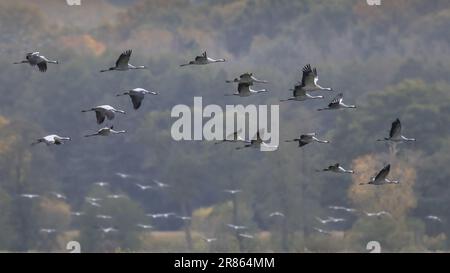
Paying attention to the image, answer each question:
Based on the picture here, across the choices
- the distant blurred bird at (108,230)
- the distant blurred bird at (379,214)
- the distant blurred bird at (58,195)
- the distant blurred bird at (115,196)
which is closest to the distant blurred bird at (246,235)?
the distant blurred bird at (379,214)

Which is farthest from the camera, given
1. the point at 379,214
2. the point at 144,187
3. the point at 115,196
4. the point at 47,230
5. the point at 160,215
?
the point at 144,187

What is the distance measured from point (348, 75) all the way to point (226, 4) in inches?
281

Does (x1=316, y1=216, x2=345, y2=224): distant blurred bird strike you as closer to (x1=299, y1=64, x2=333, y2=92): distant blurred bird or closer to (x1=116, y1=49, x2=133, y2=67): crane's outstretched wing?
(x1=299, y1=64, x2=333, y2=92): distant blurred bird

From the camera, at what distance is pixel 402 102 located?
5350 centimetres

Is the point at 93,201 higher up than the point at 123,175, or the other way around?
the point at 123,175

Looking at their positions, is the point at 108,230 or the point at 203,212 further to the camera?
the point at 203,212

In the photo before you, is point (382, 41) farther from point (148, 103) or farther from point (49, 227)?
point (49, 227)

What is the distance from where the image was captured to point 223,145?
177 ft

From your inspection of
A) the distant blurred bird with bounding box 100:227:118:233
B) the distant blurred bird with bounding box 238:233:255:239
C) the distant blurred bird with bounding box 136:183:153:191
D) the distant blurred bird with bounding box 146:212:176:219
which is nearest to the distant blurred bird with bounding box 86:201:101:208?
the distant blurred bird with bounding box 100:227:118:233

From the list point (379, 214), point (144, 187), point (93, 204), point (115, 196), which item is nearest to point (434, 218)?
point (379, 214)

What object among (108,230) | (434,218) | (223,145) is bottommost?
(108,230)

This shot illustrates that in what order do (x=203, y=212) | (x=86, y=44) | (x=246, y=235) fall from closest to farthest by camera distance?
(x=246, y=235) < (x=203, y=212) < (x=86, y=44)

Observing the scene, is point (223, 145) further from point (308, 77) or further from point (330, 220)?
point (308, 77)

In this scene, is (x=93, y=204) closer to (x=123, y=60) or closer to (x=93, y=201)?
(x=93, y=201)
